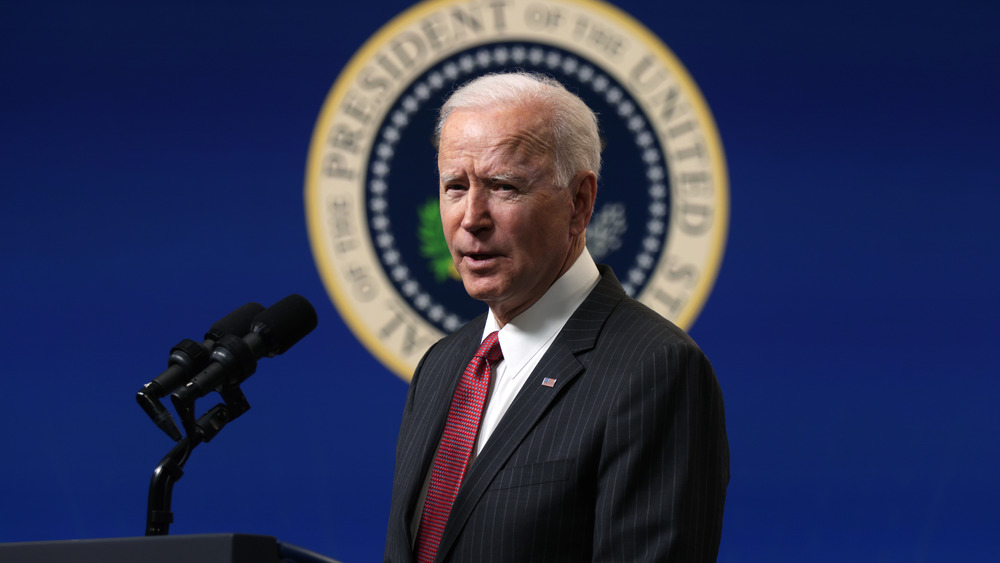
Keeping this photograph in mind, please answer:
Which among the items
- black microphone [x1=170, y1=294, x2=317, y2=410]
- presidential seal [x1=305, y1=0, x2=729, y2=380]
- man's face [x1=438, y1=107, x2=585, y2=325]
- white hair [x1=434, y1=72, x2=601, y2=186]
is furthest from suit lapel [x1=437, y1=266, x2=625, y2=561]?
presidential seal [x1=305, y1=0, x2=729, y2=380]

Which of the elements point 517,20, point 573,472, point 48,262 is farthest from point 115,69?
point 573,472

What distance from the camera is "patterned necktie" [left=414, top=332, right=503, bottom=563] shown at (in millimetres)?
1451

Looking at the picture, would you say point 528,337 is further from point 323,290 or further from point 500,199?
point 323,290

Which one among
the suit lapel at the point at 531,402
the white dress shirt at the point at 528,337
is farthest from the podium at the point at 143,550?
the white dress shirt at the point at 528,337

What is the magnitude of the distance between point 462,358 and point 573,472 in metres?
0.39

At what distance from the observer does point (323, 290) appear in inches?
119

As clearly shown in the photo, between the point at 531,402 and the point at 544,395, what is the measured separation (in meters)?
0.02

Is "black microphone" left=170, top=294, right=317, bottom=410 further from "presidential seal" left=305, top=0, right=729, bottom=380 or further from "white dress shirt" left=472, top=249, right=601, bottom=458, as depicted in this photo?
"presidential seal" left=305, top=0, right=729, bottom=380

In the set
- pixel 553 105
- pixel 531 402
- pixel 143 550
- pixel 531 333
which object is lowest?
pixel 143 550

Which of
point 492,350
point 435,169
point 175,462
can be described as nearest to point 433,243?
point 435,169

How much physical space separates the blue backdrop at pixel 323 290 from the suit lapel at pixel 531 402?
59.9 inches

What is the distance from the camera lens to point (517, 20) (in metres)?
3.01

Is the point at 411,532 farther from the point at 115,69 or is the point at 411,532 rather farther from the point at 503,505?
the point at 115,69

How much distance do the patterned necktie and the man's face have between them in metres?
0.13
